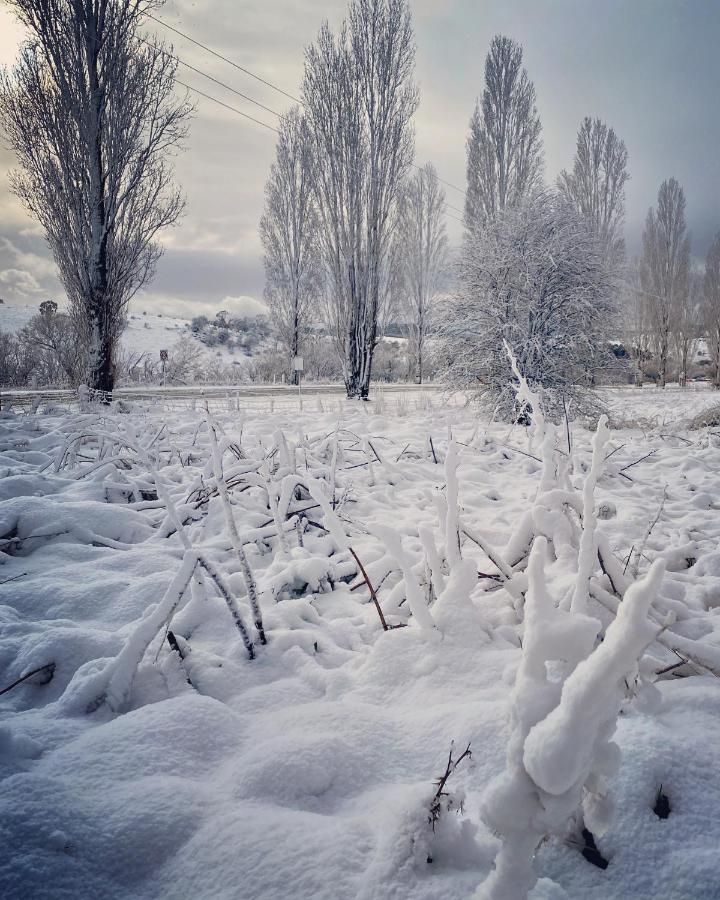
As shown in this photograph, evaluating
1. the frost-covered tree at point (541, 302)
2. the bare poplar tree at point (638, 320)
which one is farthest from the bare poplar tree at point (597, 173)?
the frost-covered tree at point (541, 302)

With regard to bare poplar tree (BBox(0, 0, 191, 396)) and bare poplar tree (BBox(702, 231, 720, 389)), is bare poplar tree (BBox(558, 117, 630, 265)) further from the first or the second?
bare poplar tree (BBox(0, 0, 191, 396))

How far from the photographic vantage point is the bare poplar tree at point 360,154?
10258mm

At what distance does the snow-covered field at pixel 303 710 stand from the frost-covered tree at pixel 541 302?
13.1 feet

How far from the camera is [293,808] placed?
74 cm

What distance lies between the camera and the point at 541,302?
5797 millimetres

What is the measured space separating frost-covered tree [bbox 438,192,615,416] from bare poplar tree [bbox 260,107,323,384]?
11199 millimetres

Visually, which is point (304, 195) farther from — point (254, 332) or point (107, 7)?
point (254, 332)

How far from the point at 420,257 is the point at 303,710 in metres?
22.8

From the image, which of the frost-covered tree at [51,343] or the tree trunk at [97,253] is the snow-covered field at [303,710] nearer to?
the tree trunk at [97,253]

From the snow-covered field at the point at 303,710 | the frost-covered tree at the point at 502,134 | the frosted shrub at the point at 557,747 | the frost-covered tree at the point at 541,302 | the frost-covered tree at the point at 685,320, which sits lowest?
the snow-covered field at the point at 303,710

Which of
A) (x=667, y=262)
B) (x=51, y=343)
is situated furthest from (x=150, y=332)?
(x=667, y=262)

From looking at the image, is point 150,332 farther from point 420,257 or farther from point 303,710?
point 303,710

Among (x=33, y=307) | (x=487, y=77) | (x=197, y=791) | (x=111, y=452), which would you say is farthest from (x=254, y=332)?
(x=197, y=791)

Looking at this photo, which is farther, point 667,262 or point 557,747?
point 667,262
